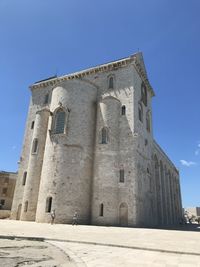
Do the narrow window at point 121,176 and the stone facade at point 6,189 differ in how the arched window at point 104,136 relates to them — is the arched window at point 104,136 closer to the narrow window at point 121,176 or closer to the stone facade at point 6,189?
the narrow window at point 121,176

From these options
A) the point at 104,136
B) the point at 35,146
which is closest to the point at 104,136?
the point at 104,136

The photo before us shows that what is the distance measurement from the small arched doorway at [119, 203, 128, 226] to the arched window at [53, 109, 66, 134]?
1100 centimetres

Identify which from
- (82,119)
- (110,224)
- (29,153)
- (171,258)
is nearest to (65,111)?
(82,119)

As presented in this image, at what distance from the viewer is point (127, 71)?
29078 mm

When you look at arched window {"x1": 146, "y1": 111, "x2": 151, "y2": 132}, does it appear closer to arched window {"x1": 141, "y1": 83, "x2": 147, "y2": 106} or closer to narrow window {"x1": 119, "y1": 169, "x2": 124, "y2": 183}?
arched window {"x1": 141, "y1": 83, "x2": 147, "y2": 106}

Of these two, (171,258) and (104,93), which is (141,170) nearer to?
(104,93)

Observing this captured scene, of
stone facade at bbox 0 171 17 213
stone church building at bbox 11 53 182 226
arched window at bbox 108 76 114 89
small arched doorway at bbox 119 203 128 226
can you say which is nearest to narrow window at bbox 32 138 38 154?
stone church building at bbox 11 53 182 226

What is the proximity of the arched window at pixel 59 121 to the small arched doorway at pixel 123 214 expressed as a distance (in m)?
11.0

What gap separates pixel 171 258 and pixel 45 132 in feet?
82.1

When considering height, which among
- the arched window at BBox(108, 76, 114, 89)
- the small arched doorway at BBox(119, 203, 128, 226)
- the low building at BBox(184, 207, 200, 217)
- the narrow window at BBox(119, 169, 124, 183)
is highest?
the arched window at BBox(108, 76, 114, 89)

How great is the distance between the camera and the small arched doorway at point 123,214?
906 inches

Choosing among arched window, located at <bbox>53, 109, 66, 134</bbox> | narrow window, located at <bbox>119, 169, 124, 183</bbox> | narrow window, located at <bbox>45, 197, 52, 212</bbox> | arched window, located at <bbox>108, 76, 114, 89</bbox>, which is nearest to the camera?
narrow window, located at <bbox>45, 197, 52, 212</bbox>

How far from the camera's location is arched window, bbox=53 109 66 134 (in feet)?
88.9

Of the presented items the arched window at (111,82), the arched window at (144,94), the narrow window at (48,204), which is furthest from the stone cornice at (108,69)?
the narrow window at (48,204)
